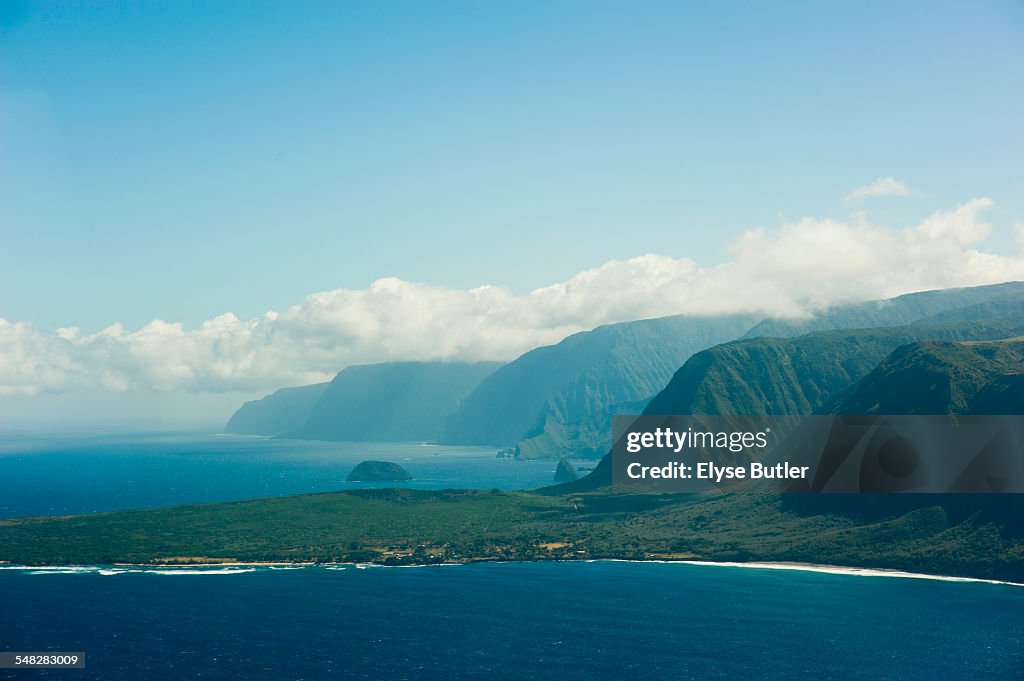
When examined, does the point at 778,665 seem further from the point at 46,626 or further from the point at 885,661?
the point at 46,626

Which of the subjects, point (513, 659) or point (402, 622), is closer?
point (513, 659)

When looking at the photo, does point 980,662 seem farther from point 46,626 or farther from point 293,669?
point 46,626

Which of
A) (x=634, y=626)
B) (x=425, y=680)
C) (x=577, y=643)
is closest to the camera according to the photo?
(x=425, y=680)

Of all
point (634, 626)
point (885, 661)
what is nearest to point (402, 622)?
point (634, 626)

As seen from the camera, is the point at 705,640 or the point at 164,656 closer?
the point at 164,656

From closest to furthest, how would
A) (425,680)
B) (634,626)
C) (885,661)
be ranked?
(425,680) → (885,661) → (634,626)

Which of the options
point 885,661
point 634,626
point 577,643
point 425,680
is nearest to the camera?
point 425,680

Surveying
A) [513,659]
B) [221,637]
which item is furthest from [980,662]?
[221,637]

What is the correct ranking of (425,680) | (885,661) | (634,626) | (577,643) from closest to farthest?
(425,680), (885,661), (577,643), (634,626)
